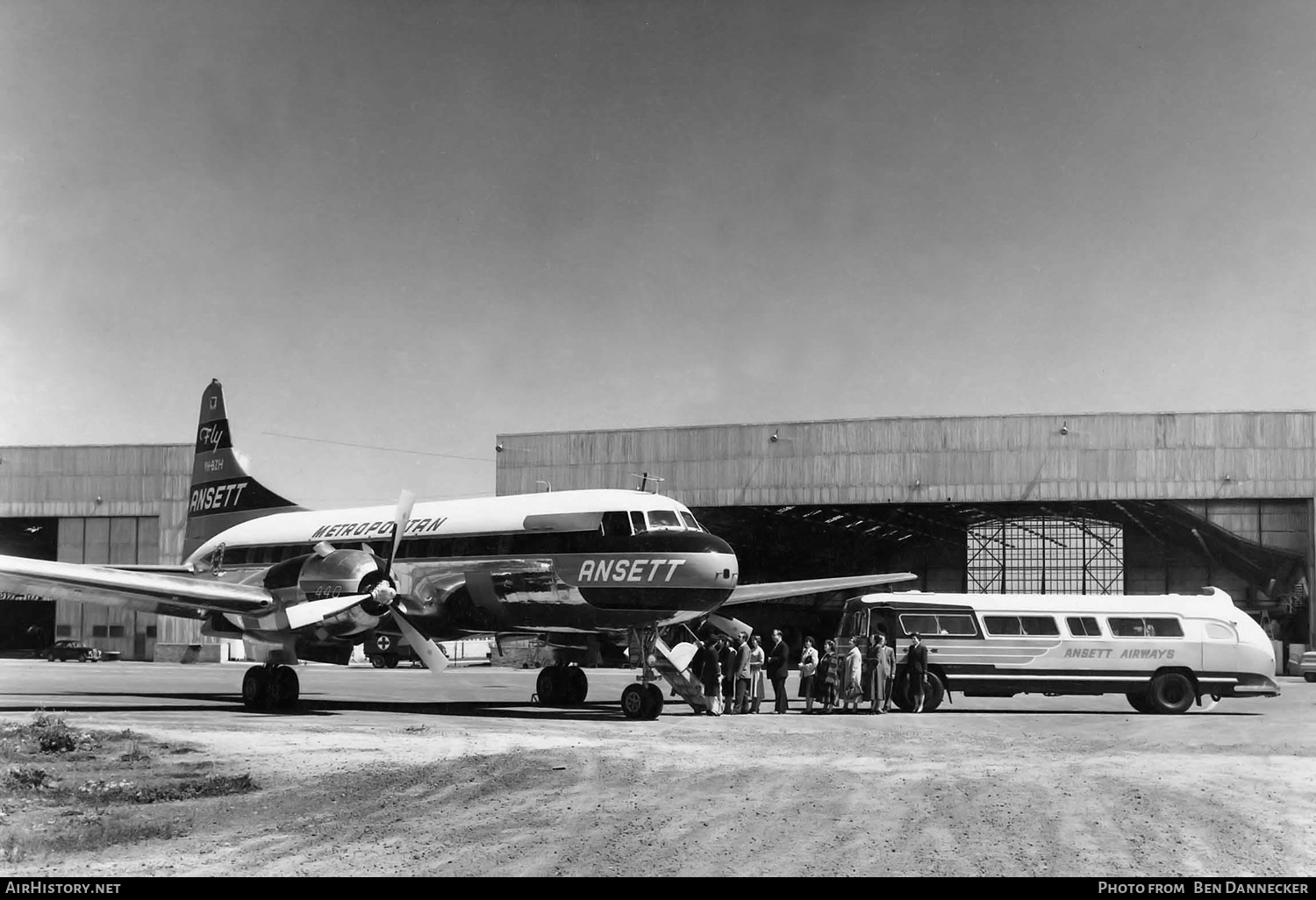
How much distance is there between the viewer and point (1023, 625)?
2469 cm

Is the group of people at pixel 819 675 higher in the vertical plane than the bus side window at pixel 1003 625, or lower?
lower

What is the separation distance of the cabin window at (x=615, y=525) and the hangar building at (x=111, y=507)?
42942mm

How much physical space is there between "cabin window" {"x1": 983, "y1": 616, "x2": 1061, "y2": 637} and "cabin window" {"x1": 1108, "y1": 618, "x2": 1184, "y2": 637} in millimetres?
1217

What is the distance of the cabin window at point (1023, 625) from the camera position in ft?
80.7

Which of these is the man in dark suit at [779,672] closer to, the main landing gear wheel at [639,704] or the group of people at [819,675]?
the group of people at [819,675]

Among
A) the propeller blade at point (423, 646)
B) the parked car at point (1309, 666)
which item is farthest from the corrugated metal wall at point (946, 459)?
the propeller blade at point (423, 646)

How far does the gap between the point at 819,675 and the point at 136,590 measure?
525 inches

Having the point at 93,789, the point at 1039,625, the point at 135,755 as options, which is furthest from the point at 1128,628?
the point at 93,789

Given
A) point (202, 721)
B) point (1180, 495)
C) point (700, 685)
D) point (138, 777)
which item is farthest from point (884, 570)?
point (138, 777)

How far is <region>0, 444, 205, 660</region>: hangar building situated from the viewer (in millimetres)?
58719

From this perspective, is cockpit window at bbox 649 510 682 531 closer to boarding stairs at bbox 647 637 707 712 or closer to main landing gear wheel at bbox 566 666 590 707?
boarding stairs at bbox 647 637 707 712

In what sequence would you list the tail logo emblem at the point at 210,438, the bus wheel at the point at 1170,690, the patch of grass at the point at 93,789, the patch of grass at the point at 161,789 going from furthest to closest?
the tail logo emblem at the point at 210,438 < the bus wheel at the point at 1170,690 < the patch of grass at the point at 161,789 < the patch of grass at the point at 93,789

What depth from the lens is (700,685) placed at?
22.7 m

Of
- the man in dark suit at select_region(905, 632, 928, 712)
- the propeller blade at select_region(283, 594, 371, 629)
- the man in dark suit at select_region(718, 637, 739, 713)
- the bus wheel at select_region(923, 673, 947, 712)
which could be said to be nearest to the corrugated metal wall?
the bus wheel at select_region(923, 673, 947, 712)
